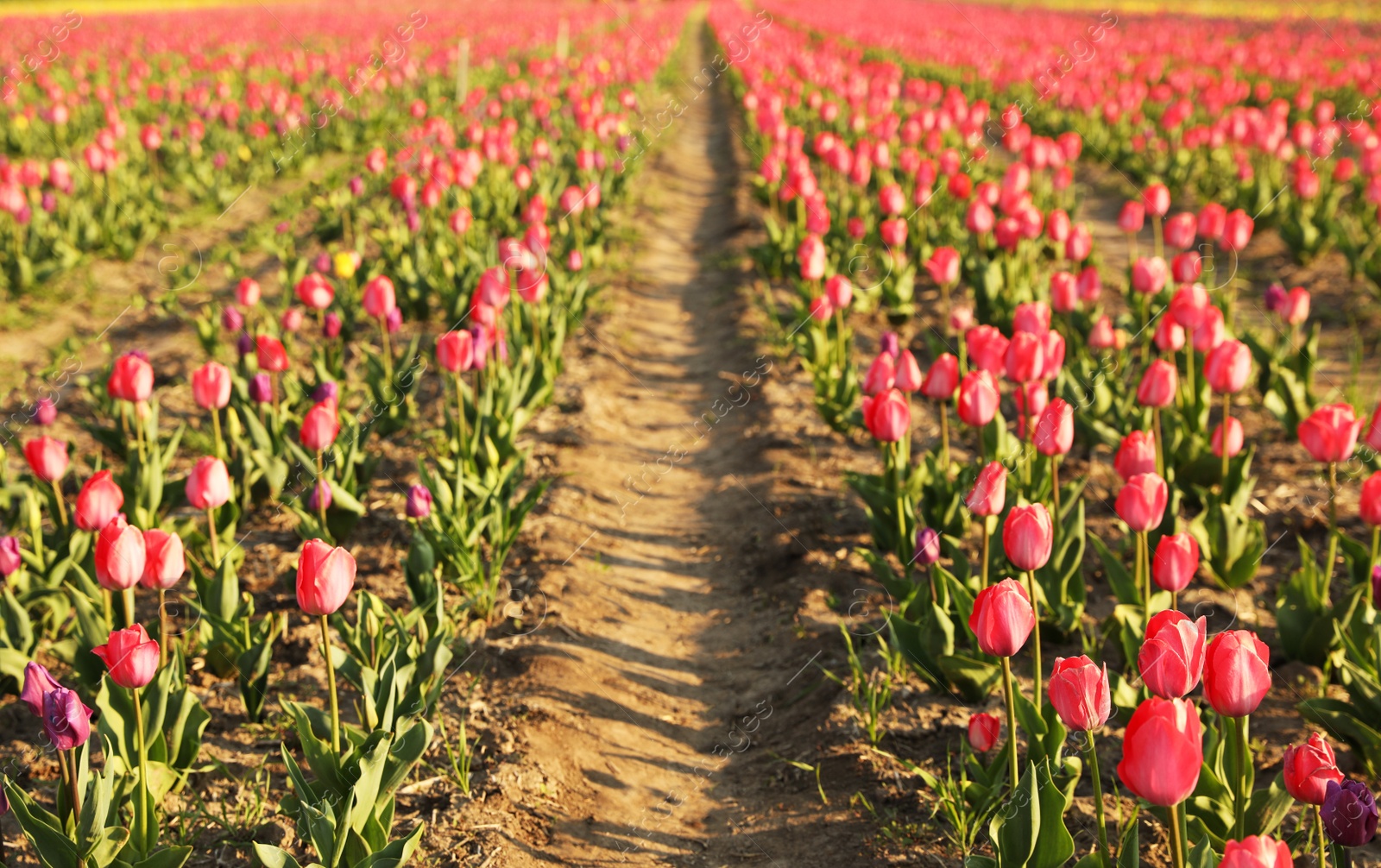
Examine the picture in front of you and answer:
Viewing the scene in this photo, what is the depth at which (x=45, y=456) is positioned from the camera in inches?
155

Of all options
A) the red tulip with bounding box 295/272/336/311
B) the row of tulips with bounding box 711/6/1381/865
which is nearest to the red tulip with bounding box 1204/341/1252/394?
the row of tulips with bounding box 711/6/1381/865

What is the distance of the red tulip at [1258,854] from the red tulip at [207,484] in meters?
3.03

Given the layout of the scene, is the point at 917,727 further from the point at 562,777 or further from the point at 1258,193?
the point at 1258,193

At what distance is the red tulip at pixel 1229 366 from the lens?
405cm

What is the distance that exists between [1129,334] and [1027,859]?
478cm

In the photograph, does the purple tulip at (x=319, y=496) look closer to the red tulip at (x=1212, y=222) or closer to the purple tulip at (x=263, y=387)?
the purple tulip at (x=263, y=387)

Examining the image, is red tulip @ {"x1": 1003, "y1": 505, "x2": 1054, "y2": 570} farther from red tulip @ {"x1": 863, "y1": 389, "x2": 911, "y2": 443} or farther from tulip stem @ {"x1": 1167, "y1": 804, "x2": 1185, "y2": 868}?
red tulip @ {"x1": 863, "y1": 389, "x2": 911, "y2": 443}

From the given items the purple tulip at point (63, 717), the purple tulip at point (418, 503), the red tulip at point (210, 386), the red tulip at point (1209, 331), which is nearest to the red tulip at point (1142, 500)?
the red tulip at point (1209, 331)

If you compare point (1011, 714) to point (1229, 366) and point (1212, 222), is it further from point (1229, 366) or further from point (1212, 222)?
point (1212, 222)

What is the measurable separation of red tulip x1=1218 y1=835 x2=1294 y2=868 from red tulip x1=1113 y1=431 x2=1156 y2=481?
5.75 feet

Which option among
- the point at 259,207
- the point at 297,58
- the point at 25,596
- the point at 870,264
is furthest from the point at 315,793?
the point at 297,58

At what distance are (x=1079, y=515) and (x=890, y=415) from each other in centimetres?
76

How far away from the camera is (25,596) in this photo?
12.4 feet

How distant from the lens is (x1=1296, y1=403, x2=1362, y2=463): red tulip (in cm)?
344
